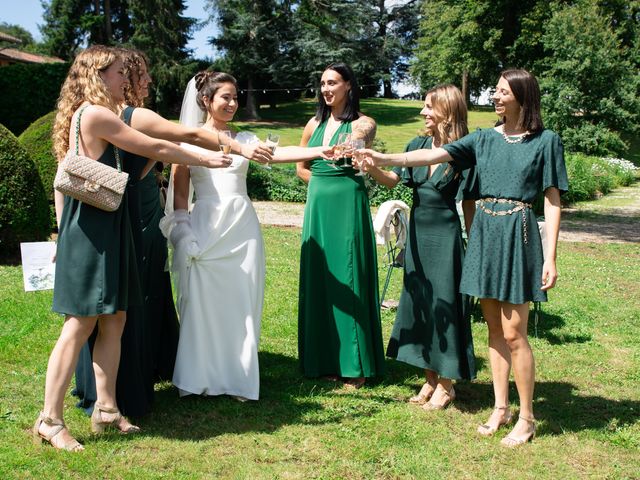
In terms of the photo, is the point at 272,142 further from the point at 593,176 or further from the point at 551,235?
the point at 593,176

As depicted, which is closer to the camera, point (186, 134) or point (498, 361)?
point (186, 134)

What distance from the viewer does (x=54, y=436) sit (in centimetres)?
370

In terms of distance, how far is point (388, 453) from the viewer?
12.7ft

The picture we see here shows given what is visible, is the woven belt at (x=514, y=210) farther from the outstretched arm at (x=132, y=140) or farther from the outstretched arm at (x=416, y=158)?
the outstretched arm at (x=132, y=140)

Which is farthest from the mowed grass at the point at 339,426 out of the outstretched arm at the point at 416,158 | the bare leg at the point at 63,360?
the outstretched arm at the point at 416,158

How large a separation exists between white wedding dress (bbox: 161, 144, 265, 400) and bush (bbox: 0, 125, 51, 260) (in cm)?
534

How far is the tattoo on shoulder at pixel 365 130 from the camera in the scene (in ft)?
16.0

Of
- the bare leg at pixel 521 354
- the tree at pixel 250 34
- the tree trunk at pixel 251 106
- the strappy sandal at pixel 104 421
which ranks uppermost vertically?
the tree at pixel 250 34

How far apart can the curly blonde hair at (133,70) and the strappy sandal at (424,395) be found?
273cm

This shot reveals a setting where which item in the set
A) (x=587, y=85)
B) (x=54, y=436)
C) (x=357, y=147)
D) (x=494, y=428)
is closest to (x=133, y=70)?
(x=357, y=147)

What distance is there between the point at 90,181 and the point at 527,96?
246 centimetres

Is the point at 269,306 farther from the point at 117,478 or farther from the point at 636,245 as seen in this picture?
the point at 636,245

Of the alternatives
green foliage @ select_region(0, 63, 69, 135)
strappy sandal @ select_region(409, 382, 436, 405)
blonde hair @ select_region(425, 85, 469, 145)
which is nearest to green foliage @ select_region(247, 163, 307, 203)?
green foliage @ select_region(0, 63, 69, 135)

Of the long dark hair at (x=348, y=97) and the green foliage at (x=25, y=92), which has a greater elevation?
the green foliage at (x=25, y=92)
